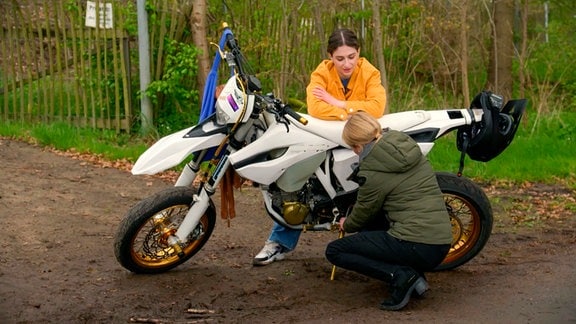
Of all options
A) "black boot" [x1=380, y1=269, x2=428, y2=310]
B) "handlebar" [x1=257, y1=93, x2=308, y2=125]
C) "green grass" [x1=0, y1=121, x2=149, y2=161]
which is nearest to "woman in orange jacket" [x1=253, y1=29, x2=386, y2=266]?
"handlebar" [x1=257, y1=93, x2=308, y2=125]

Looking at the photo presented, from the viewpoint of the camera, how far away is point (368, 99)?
6.24 m

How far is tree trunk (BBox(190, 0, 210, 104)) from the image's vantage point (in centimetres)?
1147

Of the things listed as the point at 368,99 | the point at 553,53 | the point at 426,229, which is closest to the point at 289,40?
the point at 553,53

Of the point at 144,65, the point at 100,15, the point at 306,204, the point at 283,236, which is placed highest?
the point at 100,15

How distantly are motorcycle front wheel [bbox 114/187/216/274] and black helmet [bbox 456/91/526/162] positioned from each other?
175cm

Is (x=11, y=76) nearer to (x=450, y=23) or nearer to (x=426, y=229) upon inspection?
(x=450, y=23)

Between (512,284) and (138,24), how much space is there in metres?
6.77

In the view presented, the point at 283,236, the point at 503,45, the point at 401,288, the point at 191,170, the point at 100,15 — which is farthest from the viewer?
the point at 503,45

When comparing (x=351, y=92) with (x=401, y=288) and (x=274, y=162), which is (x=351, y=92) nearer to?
(x=274, y=162)

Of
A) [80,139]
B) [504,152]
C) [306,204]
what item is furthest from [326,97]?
[80,139]

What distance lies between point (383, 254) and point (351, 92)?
1256 millimetres

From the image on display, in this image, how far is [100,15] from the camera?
1166 centimetres

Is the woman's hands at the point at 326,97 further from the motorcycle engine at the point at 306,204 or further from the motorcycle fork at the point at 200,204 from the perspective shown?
the motorcycle fork at the point at 200,204

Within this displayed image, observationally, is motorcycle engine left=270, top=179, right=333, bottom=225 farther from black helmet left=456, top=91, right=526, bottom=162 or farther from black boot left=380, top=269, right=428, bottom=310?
black helmet left=456, top=91, right=526, bottom=162
